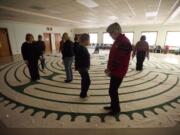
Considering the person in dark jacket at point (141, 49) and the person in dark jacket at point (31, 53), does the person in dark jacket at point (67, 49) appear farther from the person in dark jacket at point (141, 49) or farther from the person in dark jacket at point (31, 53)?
the person in dark jacket at point (141, 49)

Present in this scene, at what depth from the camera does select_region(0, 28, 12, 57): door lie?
798cm

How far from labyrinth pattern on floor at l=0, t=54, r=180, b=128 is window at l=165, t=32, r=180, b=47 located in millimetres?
9018

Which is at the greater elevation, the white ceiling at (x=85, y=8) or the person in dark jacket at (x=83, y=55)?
the white ceiling at (x=85, y=8)

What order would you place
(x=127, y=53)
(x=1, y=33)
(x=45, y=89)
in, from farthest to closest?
(x=1, y=33), (x=45, y=89), (x=127, y=53)

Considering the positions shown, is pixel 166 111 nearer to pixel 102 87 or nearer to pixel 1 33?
pixel 102 87

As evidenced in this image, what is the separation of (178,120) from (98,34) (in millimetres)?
12970

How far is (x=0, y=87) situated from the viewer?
127 inches

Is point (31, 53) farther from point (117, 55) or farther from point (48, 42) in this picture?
point (48, 42)

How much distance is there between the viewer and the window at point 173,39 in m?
10.6

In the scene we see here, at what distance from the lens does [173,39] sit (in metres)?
10.8

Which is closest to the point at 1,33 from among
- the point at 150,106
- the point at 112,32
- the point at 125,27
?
the point at 112,32

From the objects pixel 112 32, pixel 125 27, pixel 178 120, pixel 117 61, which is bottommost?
pixel 178 120

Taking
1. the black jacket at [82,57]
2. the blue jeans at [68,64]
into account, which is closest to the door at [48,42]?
the blue jeans at [68,64]

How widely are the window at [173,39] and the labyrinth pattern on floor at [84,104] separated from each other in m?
9.02
